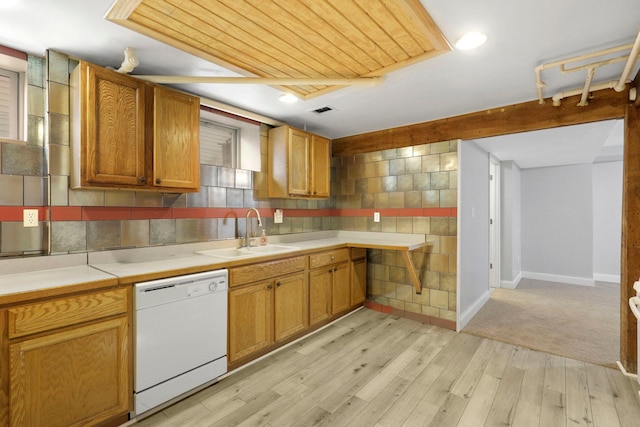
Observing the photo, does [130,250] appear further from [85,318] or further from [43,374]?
[43,374]

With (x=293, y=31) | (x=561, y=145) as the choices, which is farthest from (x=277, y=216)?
(x=561, y=145)

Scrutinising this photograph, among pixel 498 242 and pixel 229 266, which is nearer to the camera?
pixel 229 266

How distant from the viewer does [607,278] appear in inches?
205

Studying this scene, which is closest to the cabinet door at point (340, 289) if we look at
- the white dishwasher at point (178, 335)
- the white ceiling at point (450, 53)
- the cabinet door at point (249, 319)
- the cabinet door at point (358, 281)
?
the cabinet door at point (358, 281)

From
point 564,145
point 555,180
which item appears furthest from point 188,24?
point 555,180

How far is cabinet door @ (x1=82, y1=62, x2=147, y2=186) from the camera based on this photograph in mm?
1854

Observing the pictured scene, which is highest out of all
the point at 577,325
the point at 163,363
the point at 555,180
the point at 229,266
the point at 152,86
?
the point at 152,86

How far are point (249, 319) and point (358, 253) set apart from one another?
1716mm

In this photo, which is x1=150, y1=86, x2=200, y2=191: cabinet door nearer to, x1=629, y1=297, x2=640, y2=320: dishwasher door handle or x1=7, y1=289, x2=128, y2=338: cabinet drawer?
x1=7, y1=289, x2=128, y2=338: cabinet drawer

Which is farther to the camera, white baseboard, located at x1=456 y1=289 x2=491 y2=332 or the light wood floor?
white baseboard, located at x1=456 y1=289 x2=491 y2=332

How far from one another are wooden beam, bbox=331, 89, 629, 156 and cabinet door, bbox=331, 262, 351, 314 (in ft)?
5.10

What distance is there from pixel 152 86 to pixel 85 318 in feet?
5.09

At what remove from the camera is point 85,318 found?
5.23 ft

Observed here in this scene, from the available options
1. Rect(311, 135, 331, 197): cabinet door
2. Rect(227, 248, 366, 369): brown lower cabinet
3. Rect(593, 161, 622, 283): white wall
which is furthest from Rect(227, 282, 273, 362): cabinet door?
Rect(593, 161, 622, 283): white wall
